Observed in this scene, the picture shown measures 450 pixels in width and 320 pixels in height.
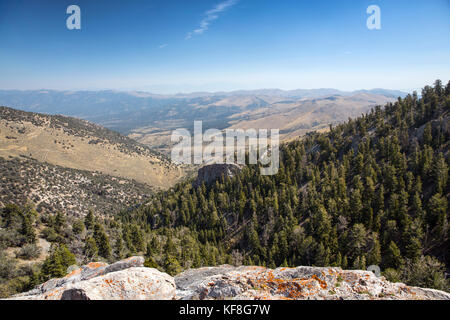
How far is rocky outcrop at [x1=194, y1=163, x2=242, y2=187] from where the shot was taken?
122 meters

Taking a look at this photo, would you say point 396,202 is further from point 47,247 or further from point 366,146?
point 47,247

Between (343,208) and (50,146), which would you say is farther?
(50,146)

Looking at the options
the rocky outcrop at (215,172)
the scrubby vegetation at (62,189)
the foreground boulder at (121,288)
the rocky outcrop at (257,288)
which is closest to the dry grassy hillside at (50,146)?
the scrubby vegetation at (62,189)

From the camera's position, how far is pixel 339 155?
109 metres

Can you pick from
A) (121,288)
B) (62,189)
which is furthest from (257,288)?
(62,189)

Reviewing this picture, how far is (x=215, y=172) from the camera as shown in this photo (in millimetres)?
125938

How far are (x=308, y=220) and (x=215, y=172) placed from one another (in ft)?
207

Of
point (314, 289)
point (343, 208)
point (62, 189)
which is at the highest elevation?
point (314, 289)

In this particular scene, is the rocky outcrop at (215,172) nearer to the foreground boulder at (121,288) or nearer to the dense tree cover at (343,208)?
the dense tree cover at (343,208)

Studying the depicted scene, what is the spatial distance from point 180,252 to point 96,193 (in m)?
93.9

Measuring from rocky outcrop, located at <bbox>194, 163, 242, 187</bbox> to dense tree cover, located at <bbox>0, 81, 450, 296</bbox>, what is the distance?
6414 millimetres

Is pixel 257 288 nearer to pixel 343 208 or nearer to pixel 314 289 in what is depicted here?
pixel 314 289

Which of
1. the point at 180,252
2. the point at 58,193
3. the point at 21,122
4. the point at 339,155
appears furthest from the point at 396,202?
the point at 21,122

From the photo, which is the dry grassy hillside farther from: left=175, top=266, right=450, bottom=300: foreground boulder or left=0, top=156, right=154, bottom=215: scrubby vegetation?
left=175, top=266, right=450, bottom=300: foreground boulder
